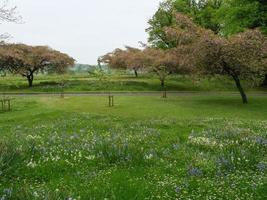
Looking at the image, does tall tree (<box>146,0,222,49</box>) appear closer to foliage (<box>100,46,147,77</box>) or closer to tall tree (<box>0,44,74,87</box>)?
foliage (<box>100,46,147,77</box>)

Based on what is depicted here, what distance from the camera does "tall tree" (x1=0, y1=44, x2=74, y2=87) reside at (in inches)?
2409

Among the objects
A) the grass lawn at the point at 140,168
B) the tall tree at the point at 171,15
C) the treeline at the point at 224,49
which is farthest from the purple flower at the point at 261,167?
the tall tree at the point at 171,15

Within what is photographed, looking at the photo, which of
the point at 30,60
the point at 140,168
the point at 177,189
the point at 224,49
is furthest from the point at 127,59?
the point at 177,189

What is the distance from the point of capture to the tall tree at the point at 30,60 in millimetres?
61188

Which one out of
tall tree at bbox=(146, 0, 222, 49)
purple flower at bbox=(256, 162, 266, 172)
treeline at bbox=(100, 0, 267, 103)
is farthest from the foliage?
purple flower at bbox=(256, 162, 266, 172)

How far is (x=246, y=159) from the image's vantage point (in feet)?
32.2

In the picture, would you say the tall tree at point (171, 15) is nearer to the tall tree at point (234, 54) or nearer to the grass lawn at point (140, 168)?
the tall tree at point (234, 54)

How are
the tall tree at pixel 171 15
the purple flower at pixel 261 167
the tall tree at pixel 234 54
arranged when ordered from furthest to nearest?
1. the tall tree at pixel 171 15
2. the tall tree at pixel 234 54
3. the purple flower at pixel 261 167

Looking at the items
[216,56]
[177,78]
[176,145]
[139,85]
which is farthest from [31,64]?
[176,145]

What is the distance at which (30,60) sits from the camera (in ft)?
204

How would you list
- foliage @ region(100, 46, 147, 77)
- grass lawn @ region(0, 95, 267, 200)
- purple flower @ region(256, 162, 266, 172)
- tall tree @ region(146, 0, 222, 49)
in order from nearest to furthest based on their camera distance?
grass lawn @ region(0, 95, 267, 200) → purple flower @ region(256, 162, 266, 172) → foliage @ region(100, 46, 147, 77) → tall tree @ region(146, 0, 222, 49)

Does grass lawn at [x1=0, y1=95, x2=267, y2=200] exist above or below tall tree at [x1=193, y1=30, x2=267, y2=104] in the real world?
below

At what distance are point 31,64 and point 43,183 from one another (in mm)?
56492

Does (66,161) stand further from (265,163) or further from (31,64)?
(31,64)
